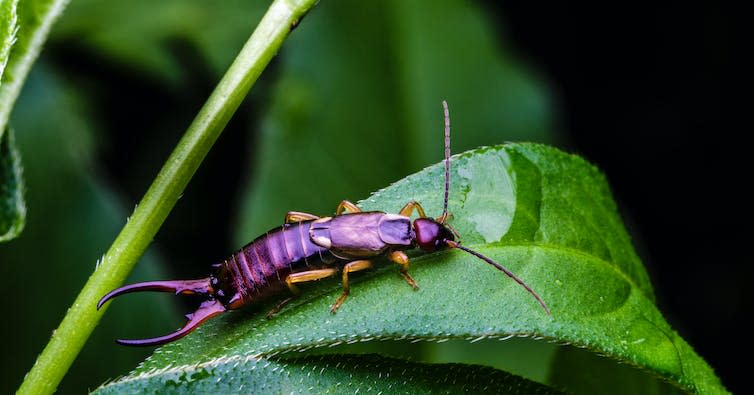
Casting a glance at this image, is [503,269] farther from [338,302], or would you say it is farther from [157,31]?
[157,31]

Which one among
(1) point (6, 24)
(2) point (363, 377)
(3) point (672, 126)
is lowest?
(3) point (672, 126)

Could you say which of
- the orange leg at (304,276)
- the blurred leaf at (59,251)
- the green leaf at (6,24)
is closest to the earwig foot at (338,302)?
the orange leg at (304,276)

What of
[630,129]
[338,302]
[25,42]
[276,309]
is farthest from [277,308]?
[630,129]

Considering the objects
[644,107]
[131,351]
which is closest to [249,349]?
[131,351]

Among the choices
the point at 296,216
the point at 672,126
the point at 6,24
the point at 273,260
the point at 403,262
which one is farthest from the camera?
the point at 672,126

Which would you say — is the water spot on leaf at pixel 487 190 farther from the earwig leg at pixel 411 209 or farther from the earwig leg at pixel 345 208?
the earwig leg at pixel 345 208

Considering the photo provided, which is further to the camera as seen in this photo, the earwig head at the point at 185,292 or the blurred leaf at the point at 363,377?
the earwig head at the point at 185,292

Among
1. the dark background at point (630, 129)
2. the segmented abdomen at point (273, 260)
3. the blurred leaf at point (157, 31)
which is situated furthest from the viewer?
the dark background at point (630, 129)
